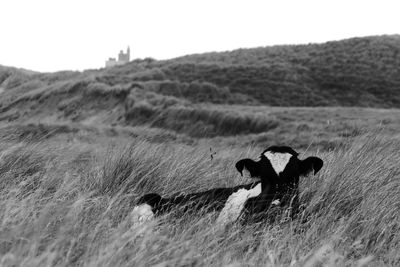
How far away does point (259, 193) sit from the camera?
3879 mm

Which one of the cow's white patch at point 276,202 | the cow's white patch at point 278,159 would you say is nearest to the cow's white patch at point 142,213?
the cow's white patch at point 276,202

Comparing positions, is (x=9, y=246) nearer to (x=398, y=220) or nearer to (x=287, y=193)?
(x=287, y=193)

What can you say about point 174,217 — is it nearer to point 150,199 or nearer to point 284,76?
point 150,199

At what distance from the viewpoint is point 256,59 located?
40062 millimetres

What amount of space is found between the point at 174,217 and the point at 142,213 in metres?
0.30

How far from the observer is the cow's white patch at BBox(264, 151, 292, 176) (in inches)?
156

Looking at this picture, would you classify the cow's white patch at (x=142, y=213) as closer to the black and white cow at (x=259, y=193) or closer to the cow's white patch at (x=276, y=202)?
the black and white cow at (x=259, y=193)

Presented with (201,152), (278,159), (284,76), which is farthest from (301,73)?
(278,159)

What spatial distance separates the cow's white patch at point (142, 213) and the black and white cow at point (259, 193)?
7 centimetres

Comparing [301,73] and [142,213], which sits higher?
[142,213]

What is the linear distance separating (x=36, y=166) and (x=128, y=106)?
75.9 ft

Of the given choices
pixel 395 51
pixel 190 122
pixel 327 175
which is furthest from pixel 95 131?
pixel 395 51

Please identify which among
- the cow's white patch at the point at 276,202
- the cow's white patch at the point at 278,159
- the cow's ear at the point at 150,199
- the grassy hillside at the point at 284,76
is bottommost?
the grassy hillside at the point at 284,76

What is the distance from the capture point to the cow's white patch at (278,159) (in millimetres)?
3951
